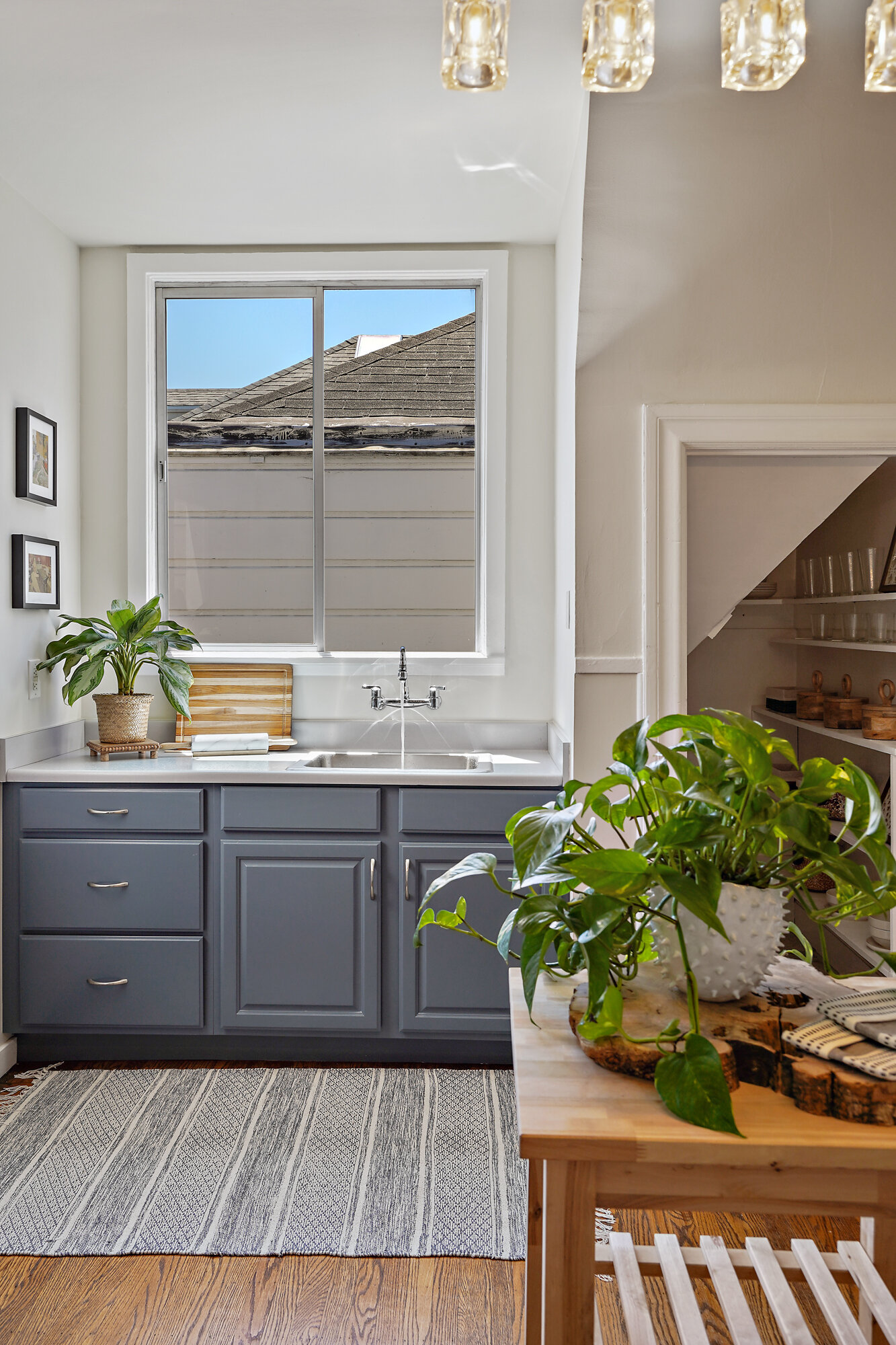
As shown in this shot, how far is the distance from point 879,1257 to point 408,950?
1.53 metres

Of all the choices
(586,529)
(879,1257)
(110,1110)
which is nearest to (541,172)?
(586,529)

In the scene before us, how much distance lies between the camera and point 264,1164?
91.2 inches

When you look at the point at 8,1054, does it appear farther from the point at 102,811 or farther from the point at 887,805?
the point at 887,805

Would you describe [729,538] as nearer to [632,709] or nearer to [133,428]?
[632,709]

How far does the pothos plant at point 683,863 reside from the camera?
1000 millimetres

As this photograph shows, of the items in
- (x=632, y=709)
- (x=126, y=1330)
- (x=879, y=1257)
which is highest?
(x=632, y=709)

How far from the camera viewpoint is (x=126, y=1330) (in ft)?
5.87

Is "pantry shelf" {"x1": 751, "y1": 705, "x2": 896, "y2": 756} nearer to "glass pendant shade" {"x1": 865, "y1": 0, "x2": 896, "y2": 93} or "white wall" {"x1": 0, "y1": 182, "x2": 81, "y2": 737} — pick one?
"glass pendant shade" {"x1": 865, "y1": 0, "x2": 896, "y2": 93}

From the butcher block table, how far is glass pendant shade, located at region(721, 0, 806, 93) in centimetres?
112

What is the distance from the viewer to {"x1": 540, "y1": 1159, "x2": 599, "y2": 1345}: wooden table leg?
99 centimetres

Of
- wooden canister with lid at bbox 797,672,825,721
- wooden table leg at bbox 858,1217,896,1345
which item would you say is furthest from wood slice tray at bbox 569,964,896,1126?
wooden canister with lid at bbox 797,672,825,721

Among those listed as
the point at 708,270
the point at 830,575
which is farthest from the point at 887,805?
the point at 708,270

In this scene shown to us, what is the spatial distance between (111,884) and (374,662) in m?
1.14

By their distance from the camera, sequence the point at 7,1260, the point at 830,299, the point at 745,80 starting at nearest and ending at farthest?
the point at 745,80
the point at 7,1260
the point at 830,299
